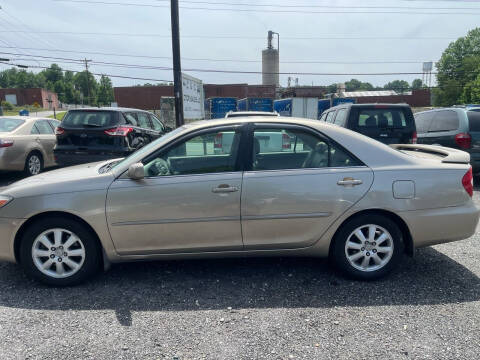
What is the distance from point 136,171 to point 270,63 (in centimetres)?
4939

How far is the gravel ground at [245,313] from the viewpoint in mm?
2459

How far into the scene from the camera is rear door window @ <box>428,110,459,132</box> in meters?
7.74

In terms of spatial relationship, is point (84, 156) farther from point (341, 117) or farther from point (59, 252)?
point (341, 117)

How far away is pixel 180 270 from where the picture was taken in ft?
12.1

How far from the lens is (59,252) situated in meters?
3.24

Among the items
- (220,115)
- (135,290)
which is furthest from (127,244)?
(220,115)

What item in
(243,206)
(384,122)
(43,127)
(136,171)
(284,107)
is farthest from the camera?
(284,107)

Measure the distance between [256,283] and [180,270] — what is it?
2.73ft

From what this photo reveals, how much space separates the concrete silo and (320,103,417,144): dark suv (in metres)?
43.1

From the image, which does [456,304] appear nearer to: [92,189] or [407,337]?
[407,337]

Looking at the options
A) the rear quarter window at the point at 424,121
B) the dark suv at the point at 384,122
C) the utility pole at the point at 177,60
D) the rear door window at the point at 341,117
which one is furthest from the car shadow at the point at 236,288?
the utility pole at the point at 177,60

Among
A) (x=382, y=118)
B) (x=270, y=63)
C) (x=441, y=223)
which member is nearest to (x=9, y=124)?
(x=382, y=118)

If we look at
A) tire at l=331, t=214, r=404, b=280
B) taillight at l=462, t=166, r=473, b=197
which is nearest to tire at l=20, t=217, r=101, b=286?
tire at l=331, t=214, r=404, b=280

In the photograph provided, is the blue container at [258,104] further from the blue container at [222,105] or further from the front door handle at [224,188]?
the front door handle at [224,188]
